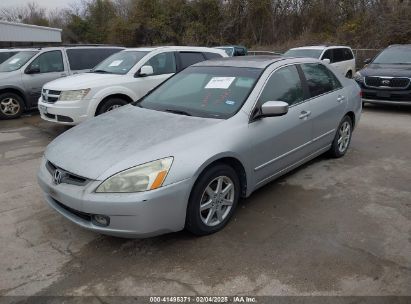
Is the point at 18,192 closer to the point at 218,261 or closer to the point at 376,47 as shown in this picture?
the point at 218,261

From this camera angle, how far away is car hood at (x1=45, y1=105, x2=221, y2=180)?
3.31 meters

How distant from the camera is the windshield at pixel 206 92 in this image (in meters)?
4.14

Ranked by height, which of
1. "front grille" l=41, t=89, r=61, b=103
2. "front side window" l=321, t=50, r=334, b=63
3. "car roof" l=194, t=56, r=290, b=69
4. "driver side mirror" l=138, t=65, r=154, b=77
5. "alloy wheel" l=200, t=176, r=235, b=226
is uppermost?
"car roof" l=194, t=56, r=290, b=69

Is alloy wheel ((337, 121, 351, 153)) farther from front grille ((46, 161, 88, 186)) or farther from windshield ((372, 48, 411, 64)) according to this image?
windshield ((372, 48, 411, 64))

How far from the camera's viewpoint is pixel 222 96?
4.27m

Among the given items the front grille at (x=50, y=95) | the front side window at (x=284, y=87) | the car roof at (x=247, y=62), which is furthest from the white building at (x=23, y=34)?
the front side window at (x=284, y=87)

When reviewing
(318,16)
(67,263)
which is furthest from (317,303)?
(318,16)

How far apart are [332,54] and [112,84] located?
911 cm

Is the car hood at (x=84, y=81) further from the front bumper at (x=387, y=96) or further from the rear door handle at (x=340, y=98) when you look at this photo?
the front bumper at (x=387, y=96)

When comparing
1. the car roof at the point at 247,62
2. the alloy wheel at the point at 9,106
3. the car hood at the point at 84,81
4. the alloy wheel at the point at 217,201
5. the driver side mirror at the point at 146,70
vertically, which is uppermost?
the car roof at the point at 247,62

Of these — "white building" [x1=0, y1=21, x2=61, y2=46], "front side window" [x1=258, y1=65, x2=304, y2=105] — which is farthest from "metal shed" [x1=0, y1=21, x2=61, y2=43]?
"front side window" [x1=258, y1=65, x2=304, y2=105]

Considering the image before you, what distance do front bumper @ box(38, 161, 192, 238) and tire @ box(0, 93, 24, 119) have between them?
7.24 metres

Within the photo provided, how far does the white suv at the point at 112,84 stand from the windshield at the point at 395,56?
514 centimetres

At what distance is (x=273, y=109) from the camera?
392 cm
